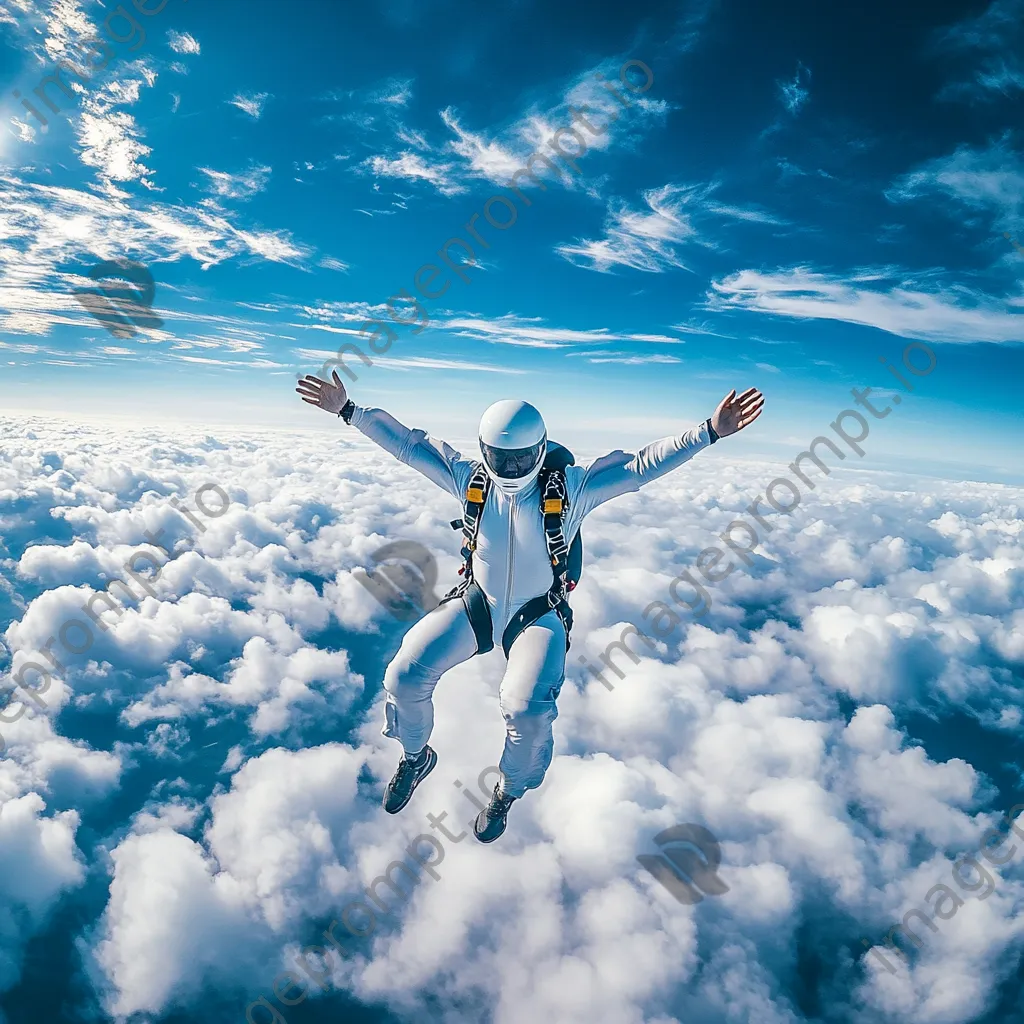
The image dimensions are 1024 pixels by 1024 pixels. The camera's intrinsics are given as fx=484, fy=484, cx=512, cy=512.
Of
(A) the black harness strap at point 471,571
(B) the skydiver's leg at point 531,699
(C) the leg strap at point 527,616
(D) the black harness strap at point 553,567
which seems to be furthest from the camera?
(C) the leg strap at point 527,616

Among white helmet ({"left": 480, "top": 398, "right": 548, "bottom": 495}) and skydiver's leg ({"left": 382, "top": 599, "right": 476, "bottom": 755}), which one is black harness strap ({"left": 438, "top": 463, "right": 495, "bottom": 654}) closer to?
skydiver's leg ({"left": 382, "top": 599, "right": 476, "bottom": 755})

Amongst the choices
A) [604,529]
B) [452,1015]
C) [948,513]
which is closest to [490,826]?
[452,1015]

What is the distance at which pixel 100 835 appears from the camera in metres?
86.6

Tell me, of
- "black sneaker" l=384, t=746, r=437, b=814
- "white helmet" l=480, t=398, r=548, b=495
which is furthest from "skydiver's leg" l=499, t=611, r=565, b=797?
"white helmet" l=480, t=398, r=548, b=495

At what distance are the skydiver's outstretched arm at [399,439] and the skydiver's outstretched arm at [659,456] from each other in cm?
117

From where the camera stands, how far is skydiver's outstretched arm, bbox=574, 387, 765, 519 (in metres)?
3.79

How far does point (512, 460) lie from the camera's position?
3951 millimetres

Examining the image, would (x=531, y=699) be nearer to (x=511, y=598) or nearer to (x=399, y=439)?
(x=511, y=598)

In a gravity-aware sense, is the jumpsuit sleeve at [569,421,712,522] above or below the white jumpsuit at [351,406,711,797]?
above

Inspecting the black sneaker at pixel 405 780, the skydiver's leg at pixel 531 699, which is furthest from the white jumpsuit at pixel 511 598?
the black sneaker at pixel 405 780

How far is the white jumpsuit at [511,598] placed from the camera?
4055 millimetres

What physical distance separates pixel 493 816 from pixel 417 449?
11.6 ft

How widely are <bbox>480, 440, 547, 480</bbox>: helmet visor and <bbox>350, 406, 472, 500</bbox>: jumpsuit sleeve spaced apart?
19.4 inches

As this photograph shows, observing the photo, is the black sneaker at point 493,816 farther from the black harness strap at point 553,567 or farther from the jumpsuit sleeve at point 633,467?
the jumpsuit sleeve at point 633,467
